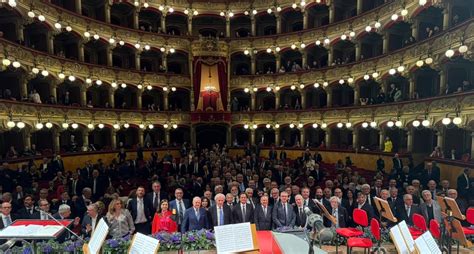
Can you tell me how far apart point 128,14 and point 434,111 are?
29246mm

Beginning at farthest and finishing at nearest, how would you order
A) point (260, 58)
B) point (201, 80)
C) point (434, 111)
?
point (260, 58) < point (201, 80) < point (434, 111)

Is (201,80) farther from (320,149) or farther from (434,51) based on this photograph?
(434,51)

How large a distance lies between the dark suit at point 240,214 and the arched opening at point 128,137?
24331 millimetres

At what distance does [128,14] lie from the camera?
31750mm

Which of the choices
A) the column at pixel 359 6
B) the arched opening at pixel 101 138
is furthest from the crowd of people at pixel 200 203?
the column at pixel 359 6

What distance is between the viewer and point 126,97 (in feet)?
105

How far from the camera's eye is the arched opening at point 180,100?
1370 inches

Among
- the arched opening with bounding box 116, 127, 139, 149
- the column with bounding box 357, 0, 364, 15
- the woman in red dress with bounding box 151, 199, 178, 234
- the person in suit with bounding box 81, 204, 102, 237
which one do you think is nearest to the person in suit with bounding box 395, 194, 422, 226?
the woman in red dress with bounding box 151, 199, 178, 234

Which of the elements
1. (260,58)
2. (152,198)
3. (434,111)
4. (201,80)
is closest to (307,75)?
(260,58)

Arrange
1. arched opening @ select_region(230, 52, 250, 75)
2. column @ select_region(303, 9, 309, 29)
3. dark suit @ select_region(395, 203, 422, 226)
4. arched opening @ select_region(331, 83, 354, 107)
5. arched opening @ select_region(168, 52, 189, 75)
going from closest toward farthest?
1. dark suit @ select_region(395, 203, 422, 226)
2. arched opening @ select_region(331, 83, 354, 107)
3. column @ select_region(303, 9, 309, 29)
4. arched opening @ select_region(168, 52, 189, 75)
5. arched opening @ select_region(230, 52, 250, 75)

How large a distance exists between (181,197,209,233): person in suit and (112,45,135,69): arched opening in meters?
26.5

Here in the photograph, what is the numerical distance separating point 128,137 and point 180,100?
289 inches

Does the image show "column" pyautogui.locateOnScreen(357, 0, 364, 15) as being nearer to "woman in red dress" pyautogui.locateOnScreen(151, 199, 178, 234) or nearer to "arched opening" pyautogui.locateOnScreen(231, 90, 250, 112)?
"arched opening" pyautogui.locateOnScreen(231, 90, 250, 112)

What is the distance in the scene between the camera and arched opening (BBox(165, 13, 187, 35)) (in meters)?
34.6
